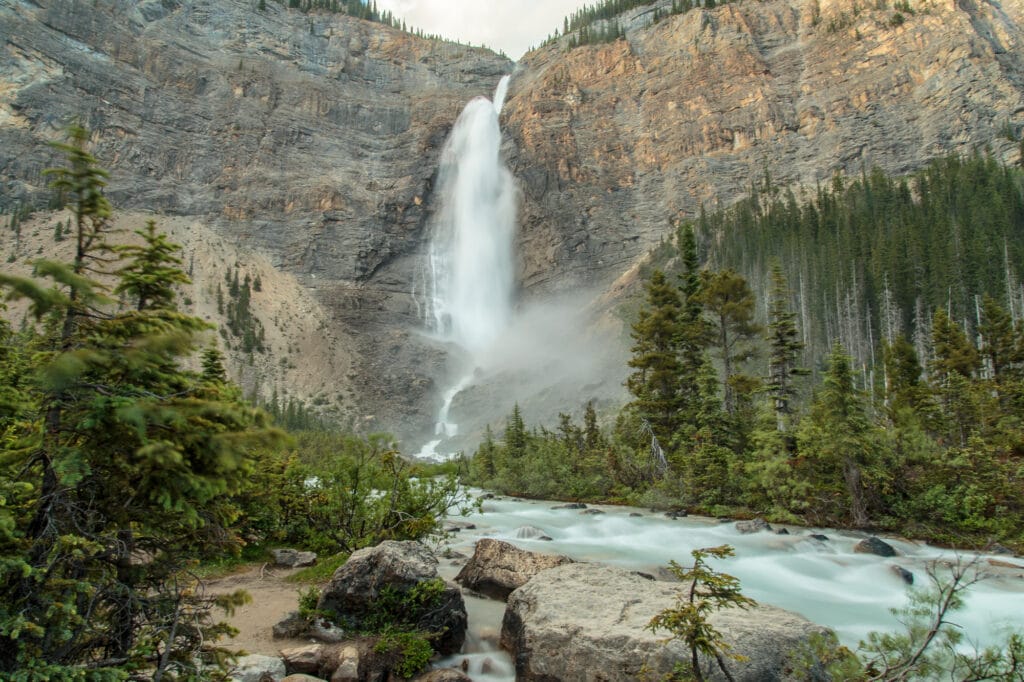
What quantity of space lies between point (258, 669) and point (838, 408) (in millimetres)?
15280

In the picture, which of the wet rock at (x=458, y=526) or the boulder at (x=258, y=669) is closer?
the boulder at (x=258, y=669)

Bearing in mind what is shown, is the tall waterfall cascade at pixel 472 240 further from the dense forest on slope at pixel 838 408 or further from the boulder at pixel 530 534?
the boulder at pixel 530 534

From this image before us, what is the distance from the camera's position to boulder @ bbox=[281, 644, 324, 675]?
20.2 feet

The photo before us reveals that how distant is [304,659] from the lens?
625cm

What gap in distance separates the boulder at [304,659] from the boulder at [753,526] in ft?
41.4

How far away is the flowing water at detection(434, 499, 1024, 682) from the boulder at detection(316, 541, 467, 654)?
366 mm

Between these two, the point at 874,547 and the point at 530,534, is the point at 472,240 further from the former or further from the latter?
the point at 874,547

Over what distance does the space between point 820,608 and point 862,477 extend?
667cm

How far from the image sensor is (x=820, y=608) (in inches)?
388

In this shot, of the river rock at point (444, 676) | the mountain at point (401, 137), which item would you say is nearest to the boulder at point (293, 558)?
the river rock at point (444, 676)

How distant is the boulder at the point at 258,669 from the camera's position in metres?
5.50

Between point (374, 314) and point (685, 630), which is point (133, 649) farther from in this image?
point (374, 314)

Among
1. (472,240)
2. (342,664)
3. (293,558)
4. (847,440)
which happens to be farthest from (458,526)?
(472,240)

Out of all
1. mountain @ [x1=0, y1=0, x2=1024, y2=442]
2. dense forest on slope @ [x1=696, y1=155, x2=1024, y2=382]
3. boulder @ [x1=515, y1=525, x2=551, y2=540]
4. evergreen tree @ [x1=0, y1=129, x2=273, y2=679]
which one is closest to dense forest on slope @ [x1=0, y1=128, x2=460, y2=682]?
evergreen tree @ [x1=0, y1=129, x2=273, y2=679]
